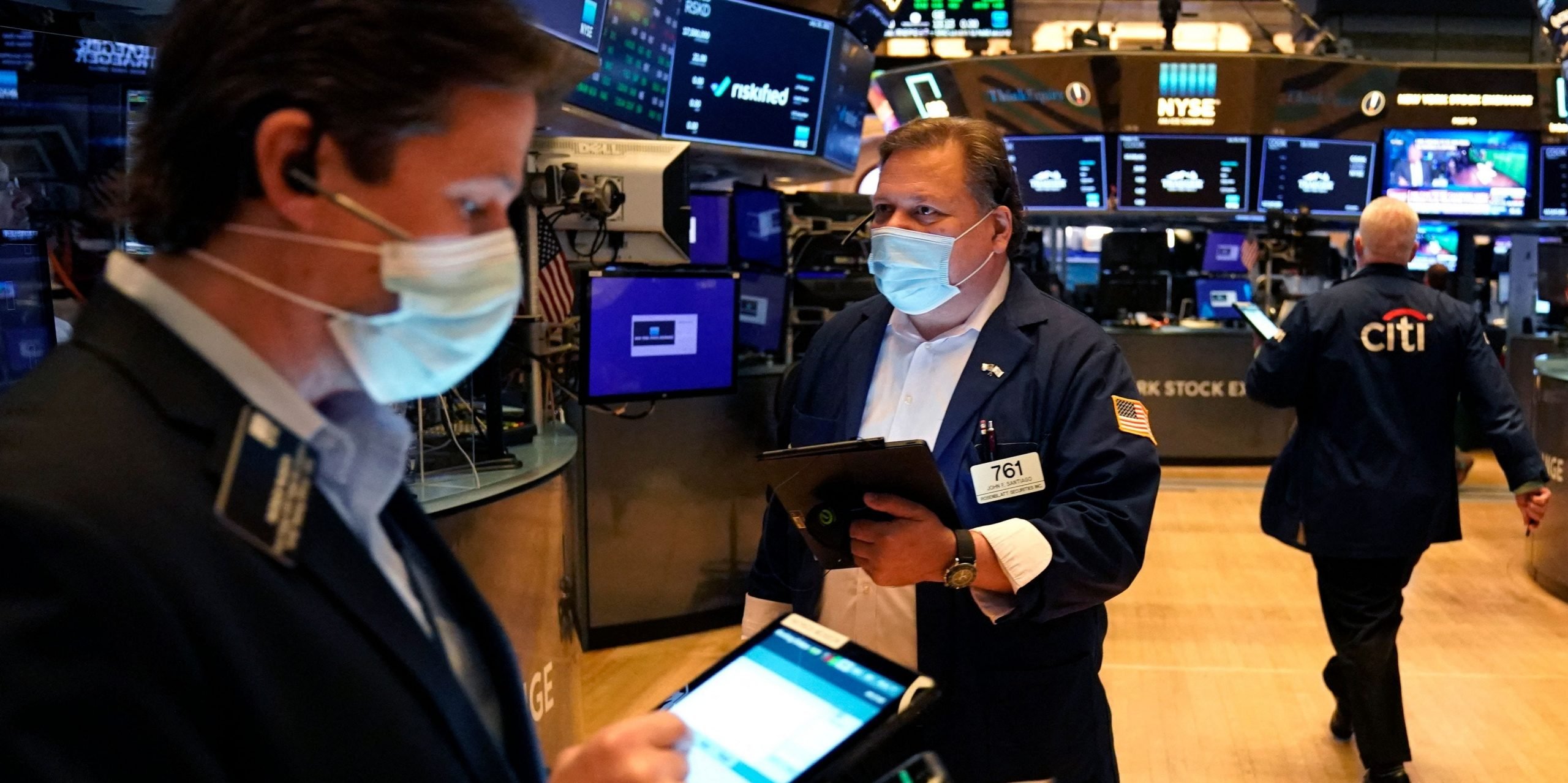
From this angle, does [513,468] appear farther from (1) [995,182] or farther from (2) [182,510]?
(2) [182,510]

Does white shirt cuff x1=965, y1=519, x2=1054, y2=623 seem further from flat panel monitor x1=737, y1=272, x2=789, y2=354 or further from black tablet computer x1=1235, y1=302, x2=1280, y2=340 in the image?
flat panel monitor x1=737, y1=272, x2=789, y2=354

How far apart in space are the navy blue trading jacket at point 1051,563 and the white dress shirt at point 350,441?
107 cm

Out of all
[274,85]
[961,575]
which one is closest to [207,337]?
[274,85]

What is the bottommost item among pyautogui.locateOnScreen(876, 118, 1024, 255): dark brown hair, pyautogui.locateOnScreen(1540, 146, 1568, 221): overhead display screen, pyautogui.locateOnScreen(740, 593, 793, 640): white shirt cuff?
pyautogui.locateOnScreen(740, 593, 793, 640): white shirt cuff

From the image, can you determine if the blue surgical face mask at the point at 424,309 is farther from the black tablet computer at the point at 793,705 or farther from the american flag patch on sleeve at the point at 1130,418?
the american flag patch on sleeve at the point at 1130,418

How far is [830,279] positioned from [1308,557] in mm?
3128

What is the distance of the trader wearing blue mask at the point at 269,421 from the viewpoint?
0.63 metres

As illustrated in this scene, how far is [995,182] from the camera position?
2186 mm

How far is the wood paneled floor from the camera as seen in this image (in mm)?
3916

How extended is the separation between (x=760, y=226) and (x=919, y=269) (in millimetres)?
3945

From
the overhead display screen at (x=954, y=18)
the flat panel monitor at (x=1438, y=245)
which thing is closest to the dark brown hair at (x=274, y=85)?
the overhead display screen at (x=954, y=18)

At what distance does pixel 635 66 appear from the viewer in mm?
5012

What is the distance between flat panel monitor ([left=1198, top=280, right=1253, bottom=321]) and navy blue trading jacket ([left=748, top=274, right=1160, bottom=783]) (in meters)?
8.21

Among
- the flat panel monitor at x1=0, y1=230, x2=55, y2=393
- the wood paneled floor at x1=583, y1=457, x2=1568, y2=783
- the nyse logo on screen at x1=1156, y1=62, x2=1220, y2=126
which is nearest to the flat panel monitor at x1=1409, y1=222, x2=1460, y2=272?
the nyse logo on screen at x1=1156, y1=62, x2=1220, y2=126
